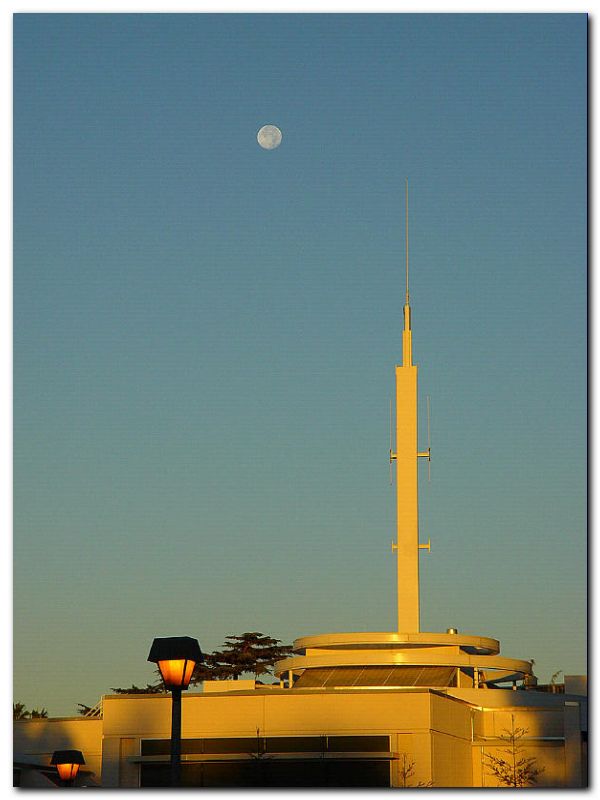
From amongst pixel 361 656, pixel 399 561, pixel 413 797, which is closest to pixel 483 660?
pixel 361 656

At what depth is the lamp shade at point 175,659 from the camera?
1603 centimetres

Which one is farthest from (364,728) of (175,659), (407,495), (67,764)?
(175,659)

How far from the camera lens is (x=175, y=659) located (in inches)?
632

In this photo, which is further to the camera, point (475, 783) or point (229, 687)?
point (229, 687)

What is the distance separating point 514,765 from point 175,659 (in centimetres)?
1843

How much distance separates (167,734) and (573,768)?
938cm

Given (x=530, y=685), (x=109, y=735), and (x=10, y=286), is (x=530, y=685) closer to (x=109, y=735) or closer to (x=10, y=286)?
(x=109, y=735)

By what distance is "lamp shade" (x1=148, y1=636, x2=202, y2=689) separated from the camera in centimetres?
1603

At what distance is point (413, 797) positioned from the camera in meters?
17.2

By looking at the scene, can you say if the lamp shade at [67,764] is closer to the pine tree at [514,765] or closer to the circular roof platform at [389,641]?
the pine tree at [514,765]

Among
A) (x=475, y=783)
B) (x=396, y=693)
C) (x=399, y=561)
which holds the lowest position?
(x=475, y=783)

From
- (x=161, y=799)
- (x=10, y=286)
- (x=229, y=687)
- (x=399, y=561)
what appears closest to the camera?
(x=161, y=799)

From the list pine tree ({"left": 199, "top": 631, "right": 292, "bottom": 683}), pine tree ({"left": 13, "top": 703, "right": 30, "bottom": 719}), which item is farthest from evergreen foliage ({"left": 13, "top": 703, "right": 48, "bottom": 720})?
pine tree ({"left": 199, "top": 631, "right": 292, "bottom": 683})

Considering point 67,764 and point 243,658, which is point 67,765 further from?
point 243,658
